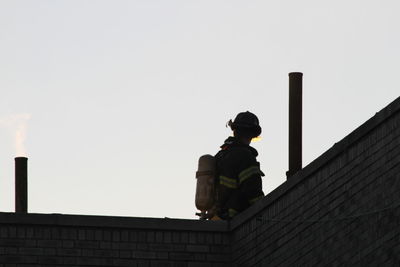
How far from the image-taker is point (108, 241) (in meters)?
19.9

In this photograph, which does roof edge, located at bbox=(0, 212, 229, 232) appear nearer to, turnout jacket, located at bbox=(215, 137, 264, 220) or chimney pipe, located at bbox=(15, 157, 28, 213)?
turnout jacket, located at bbox=(215, 137, 264, 220)

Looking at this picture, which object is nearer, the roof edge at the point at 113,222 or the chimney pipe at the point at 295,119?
the roof edge at the point at 113,222

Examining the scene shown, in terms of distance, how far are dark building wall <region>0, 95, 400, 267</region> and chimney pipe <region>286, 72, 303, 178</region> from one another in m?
0.95

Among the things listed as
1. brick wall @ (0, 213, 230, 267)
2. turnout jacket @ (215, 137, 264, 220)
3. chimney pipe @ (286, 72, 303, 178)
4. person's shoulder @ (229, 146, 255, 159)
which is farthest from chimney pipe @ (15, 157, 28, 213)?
chimney pipe @ (286, 72, 303, 178)

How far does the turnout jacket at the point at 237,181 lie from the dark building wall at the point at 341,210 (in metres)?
1.37

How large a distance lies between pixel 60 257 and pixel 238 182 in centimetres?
275

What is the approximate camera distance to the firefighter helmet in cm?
2172

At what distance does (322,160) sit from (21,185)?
18.5 feet

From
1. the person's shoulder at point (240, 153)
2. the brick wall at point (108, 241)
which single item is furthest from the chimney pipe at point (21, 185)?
the person's shoulder at point (240, 153)

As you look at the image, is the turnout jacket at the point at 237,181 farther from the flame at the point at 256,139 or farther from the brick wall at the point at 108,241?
the brick wall at the point at 108,241

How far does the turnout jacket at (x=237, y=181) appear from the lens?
2081 centimetres

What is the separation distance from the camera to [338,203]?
17.0 meters

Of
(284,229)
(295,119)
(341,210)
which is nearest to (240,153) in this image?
(295,119)

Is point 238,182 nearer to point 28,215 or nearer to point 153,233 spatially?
point 153,233
